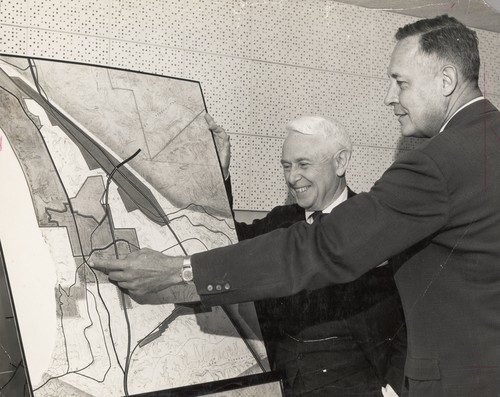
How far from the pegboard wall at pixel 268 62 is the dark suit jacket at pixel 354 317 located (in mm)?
402

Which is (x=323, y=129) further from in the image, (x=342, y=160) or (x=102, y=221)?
(x=102, y=221)

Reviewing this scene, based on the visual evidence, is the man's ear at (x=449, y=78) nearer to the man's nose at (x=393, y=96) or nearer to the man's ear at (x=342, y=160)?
the man's nose at (x=393, y=96)

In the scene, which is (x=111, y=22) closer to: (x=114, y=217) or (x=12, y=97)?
(x=12, y=97)

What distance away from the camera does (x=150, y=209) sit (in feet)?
6.42

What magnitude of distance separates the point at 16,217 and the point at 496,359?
3.82 ft

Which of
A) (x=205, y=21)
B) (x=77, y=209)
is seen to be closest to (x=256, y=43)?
(x=205, y=21)

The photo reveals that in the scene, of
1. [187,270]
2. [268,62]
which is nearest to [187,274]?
[187,270]

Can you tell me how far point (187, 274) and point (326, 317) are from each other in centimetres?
68

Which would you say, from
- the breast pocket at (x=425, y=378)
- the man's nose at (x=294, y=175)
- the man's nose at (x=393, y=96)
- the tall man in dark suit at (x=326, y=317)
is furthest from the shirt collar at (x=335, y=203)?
the breast pocket at (x=425, y=378)

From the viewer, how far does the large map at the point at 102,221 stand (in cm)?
171

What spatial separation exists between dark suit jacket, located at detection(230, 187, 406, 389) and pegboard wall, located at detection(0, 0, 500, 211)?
1.32 ft

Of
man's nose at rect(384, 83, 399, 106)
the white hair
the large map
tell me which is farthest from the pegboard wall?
man's nose at rect(384, 83, 399, 106)

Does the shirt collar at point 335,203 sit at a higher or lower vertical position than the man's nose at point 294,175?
lower

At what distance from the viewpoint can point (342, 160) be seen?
2.38 meters
